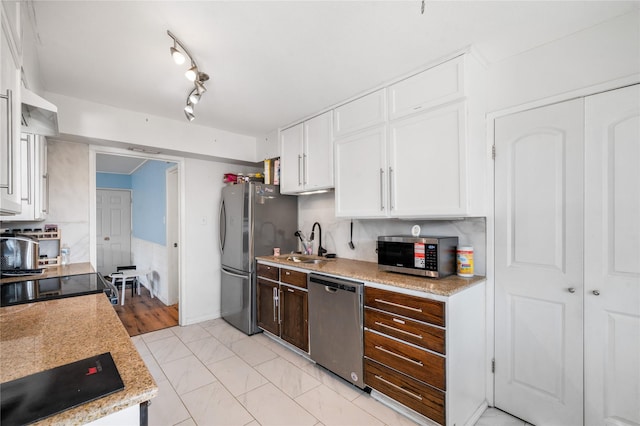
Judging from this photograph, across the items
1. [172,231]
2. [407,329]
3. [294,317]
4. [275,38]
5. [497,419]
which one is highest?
[275,38]

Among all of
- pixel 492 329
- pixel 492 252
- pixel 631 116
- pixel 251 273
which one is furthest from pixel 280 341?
pixel 631 116

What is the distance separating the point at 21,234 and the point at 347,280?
2.80 m

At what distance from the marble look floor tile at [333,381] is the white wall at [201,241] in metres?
1.83

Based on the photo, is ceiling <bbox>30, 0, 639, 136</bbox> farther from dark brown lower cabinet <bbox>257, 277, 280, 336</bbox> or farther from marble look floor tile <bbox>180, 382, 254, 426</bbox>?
marble look floor tile <bbox>180, 382, 254, 426</bbox>

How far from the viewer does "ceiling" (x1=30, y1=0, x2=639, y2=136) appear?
5.05ft

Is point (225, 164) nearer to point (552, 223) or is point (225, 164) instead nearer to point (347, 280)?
point (347, 280)

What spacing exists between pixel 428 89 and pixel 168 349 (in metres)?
3.38

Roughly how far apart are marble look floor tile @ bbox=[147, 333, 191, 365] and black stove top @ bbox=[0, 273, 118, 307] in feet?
3.51

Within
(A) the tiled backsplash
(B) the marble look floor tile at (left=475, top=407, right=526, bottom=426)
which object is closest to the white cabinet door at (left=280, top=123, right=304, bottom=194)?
(A) the tiled backsplash

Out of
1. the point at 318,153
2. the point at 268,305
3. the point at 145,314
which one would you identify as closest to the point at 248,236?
the point at 268,305

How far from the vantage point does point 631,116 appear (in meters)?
1.59

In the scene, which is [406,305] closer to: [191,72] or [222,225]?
[191,72]

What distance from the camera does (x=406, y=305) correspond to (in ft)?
6.24

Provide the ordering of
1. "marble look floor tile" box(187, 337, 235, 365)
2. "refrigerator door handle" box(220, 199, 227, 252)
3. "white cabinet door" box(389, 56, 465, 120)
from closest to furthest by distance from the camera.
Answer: "white cabinet door" box(389, 56, 465, 120) < "marble look floor tile" box(187, 337, 235, 365) < "refrigerator door handle" box(220, 199, 227, 252)
